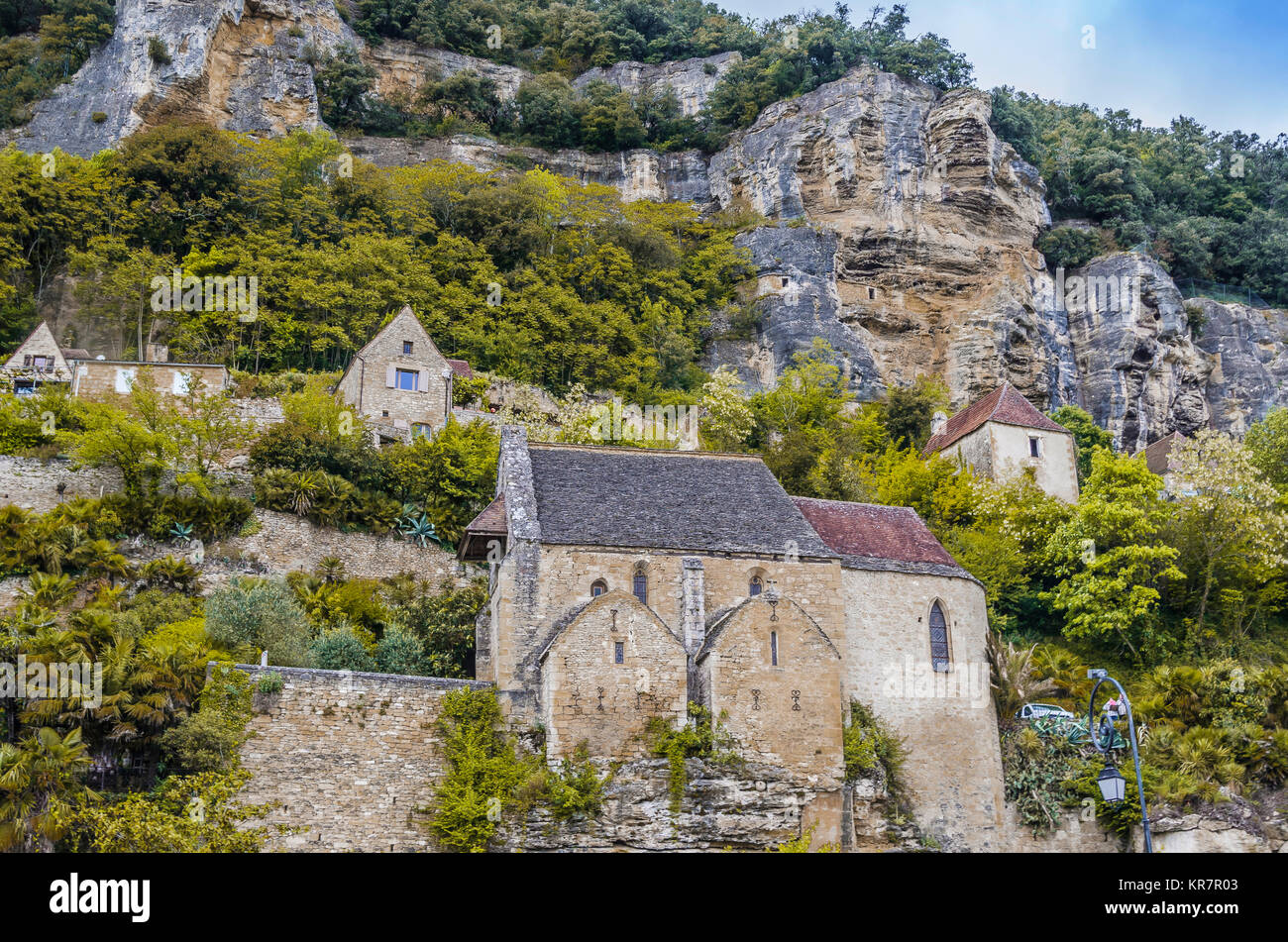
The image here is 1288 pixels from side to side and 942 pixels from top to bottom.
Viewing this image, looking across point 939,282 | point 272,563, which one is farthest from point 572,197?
point 272,563

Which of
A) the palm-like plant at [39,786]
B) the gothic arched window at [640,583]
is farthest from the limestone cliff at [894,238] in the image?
the palm-like plant at [39,786]

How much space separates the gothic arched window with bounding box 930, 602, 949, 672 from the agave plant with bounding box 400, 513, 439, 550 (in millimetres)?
16205

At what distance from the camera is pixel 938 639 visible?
1249 inches

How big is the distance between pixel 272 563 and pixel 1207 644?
1136 inches

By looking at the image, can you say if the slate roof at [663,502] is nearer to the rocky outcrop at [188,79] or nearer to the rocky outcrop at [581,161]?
the rocky outcrop at [188,79]

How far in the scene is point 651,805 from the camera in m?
25.9

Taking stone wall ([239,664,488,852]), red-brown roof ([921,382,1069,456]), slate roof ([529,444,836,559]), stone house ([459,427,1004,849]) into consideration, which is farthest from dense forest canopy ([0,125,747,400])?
stone wall ([239,664,488,852])

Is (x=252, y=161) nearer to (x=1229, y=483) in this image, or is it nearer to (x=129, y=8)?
(x=129, y=8)

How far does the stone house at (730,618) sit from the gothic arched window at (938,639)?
59 mm

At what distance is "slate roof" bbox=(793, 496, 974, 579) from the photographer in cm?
3209

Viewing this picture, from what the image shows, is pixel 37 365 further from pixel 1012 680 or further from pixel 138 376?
pixel 1012 680

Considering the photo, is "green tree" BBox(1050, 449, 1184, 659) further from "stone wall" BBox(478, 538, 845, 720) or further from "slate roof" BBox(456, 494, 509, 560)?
"slate roof" BBox(456, 494, 509, 560)

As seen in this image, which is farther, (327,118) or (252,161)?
(327,118)

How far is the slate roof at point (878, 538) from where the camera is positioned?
32.1 meters
